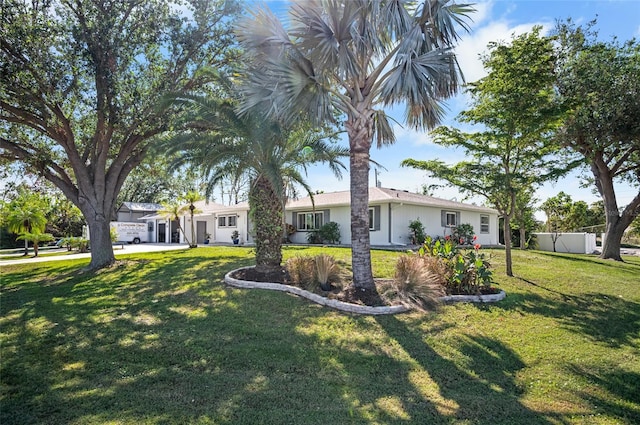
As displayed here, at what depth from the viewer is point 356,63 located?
7.62 m

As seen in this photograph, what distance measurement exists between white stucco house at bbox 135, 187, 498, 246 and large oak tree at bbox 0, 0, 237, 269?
5.82 m

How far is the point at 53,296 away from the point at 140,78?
7.67 m

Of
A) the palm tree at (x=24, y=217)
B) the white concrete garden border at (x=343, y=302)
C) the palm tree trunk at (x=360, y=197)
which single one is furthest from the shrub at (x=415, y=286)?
the palm tree at (x=24, y=217)

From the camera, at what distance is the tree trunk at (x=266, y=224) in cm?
986

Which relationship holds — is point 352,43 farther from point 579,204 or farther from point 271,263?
point 579,204

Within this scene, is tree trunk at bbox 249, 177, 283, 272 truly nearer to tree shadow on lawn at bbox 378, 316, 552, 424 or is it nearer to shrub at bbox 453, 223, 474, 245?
tree shadow on lawn at bbox 378, 316, 552, 424

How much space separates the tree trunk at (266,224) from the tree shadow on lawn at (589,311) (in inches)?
221

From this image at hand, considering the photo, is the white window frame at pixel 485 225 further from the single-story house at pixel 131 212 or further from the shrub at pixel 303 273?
the single-story house at pixel 131 212

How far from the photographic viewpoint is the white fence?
22.9m

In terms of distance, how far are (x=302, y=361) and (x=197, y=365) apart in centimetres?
137

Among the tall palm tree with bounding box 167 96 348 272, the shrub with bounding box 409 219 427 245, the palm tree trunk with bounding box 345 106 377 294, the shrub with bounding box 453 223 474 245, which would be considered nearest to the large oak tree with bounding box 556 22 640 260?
the shrub with bounding box 453 223 474 245

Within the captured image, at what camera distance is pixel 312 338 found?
18.6 ft

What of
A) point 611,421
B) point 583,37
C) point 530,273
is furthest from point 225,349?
point 583,37

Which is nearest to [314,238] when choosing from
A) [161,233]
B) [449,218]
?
[449,218]
